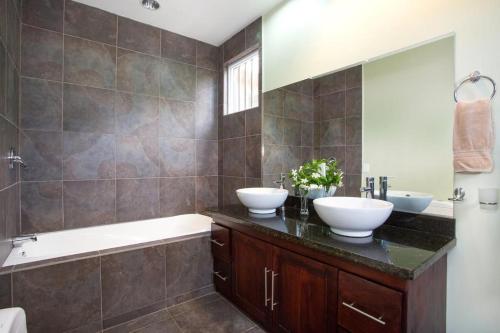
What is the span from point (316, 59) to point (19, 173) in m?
2.74

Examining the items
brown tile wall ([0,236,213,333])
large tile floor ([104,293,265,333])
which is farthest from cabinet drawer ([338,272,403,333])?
brown tile wall ([0,236,213,333])

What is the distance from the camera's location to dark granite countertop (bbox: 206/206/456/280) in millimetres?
1036

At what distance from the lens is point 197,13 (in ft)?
8.22

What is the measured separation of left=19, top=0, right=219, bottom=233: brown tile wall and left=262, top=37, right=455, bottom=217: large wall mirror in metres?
1.40

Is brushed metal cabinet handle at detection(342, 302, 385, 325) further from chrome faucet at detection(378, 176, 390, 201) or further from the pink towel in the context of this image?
the pink towel

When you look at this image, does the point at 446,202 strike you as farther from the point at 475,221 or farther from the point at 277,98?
the point at 277,98

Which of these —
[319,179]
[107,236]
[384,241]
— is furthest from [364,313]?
[107,236]

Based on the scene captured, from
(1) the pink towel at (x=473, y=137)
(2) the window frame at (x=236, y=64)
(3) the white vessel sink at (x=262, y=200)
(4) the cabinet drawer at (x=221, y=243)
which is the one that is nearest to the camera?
(1) the pink towel at (x=473, y=137)

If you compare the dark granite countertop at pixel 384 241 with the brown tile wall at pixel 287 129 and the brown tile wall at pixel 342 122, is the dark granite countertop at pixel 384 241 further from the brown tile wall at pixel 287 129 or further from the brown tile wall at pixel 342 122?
the brown tile wall at pixel 287 129

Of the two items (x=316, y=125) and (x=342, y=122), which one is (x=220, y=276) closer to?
(x=316, y=125)

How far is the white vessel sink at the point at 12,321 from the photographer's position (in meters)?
0.92

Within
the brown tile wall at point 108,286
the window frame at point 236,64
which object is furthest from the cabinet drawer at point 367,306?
the window frame at point 236,64

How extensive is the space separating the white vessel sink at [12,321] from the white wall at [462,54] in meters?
2.02

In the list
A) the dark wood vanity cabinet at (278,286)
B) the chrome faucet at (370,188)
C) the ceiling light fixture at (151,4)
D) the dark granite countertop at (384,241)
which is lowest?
the dark wood vanity cabinet at (278,286)
